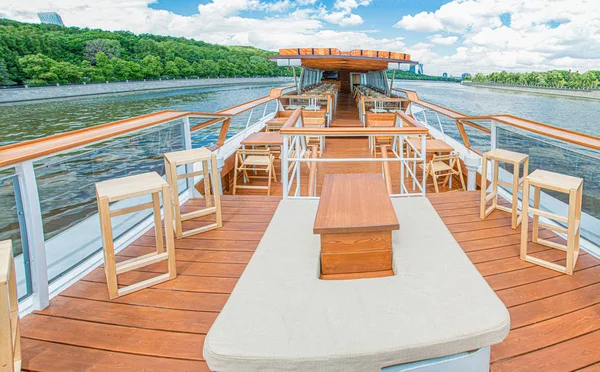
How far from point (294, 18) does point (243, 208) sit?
76.8 meters

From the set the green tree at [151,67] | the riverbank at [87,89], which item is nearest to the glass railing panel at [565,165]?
the riverbank at [87,89]

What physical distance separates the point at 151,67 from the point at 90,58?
8.04 m

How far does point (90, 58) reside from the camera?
163ft

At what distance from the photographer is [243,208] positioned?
3.36m

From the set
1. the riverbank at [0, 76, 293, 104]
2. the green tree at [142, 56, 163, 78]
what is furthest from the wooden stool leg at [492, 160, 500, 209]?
the green tree at [142, 56, 163, 78]

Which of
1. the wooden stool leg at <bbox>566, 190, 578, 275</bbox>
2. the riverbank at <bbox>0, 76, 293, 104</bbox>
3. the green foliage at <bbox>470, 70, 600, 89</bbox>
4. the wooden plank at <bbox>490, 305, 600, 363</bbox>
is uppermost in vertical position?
the green foliage at <bbox>470, 70, 600, 89</bbox>

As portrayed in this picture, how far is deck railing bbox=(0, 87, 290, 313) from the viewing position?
5.95 feet

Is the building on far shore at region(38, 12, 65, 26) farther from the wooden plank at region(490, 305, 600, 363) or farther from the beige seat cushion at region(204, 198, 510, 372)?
the wooden plank at region(490, 305, 600, 363)

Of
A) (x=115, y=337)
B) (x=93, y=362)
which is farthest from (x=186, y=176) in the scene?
(x=93, y=362)

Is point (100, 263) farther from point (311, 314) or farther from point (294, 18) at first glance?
point (294, 18)

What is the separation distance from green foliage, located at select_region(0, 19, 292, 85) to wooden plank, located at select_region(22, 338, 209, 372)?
76.1 ft

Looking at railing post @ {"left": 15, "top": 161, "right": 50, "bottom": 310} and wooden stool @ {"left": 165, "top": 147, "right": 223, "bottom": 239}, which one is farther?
wooden stool @ {"left": 165, "top": 147, "right": 223, "bottom": 239}

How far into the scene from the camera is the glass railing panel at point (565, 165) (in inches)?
98.3

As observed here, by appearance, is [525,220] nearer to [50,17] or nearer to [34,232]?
[34,232]
